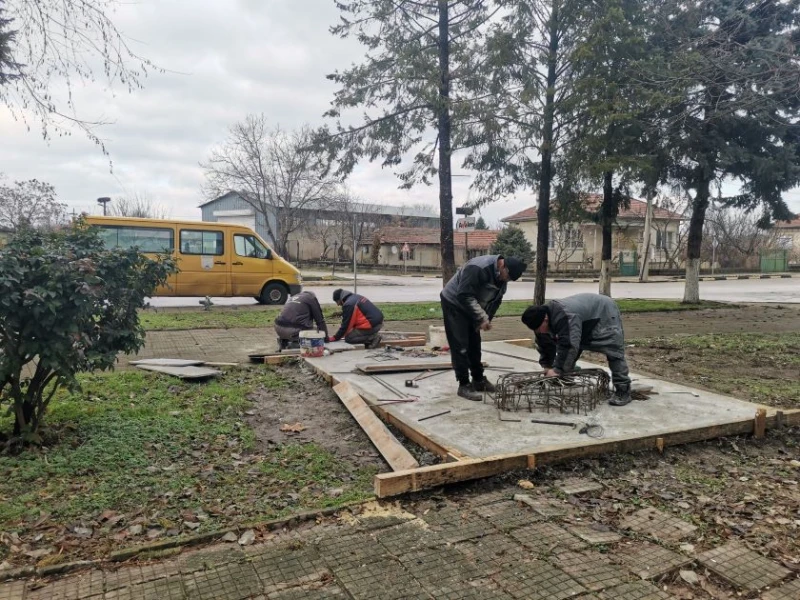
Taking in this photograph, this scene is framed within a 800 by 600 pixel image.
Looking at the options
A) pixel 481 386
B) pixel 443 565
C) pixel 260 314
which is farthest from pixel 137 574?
pixel 260 314

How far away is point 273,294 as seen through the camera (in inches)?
637

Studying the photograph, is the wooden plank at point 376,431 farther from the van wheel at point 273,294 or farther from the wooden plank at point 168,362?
the van wheel at point 273,294

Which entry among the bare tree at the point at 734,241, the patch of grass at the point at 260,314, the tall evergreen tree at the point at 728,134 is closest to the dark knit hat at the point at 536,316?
the tall evergreen tree at the point at 728,134

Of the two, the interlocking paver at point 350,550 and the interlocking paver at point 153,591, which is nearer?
the interlocking paver at point 153,591

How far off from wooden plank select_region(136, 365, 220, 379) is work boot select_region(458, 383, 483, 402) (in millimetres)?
2901

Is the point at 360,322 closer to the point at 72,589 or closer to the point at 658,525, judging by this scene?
the point at 658,525

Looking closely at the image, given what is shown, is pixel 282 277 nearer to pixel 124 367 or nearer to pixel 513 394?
pixel 124 367

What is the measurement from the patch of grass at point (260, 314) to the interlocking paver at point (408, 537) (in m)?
8.85

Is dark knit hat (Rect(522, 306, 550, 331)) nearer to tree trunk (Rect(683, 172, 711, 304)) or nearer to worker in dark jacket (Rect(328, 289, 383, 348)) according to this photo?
worker in dark jacket (Rect(328, 289, 383, 348))

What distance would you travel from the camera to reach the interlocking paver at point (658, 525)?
3123mm

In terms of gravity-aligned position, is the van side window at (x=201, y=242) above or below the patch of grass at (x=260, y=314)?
above

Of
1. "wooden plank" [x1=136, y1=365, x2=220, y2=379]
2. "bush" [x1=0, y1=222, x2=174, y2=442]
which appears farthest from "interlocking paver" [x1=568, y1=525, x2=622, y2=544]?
"wooden plank" [x1=136, y1=365, x2=220, y2=379]

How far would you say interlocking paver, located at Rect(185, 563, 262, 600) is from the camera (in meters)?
2.55

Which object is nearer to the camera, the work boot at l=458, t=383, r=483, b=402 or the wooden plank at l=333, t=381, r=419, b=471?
the wooden plank at l=333, t=381, r=419, b=471
